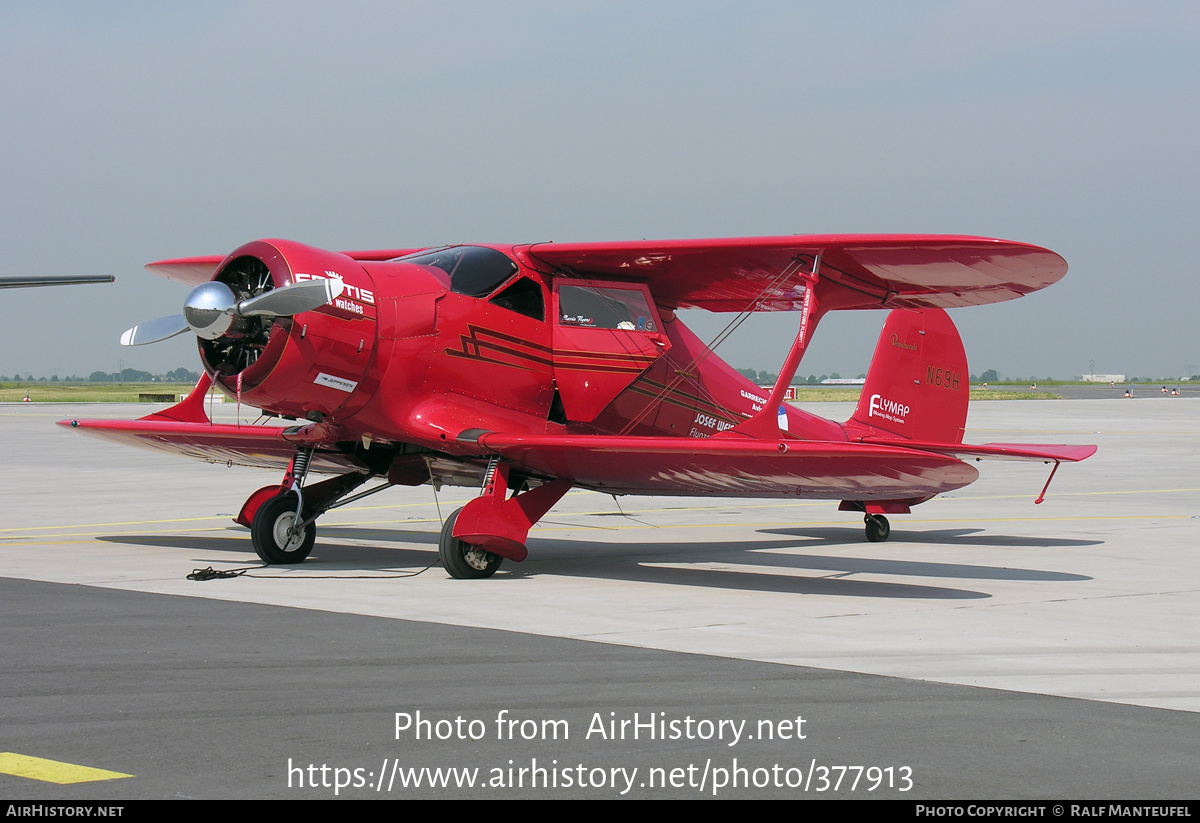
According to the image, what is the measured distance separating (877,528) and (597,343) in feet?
16.1

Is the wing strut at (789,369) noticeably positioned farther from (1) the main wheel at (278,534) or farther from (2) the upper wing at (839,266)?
(1) the main wheel at (278,534)

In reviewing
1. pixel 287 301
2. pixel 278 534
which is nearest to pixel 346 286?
pixel 287 301

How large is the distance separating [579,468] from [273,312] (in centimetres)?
300

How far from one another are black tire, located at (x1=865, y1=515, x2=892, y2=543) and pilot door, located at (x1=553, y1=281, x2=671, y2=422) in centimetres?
412

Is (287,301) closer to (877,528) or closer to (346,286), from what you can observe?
(346,286)

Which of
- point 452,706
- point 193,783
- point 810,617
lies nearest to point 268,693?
point 452,706

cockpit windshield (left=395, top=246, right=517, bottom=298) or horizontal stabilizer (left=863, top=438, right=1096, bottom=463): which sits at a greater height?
cockpit windshield (left=395, top=246, right=517, bottom=298)

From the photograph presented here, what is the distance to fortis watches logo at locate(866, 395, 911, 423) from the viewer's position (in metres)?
14.6

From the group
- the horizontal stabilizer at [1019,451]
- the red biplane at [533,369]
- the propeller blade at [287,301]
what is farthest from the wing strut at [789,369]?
the propeller blade at [287,301]

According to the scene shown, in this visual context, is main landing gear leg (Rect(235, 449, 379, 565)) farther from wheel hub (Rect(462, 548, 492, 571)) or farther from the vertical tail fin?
the vertical tail fin

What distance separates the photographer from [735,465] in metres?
9.92

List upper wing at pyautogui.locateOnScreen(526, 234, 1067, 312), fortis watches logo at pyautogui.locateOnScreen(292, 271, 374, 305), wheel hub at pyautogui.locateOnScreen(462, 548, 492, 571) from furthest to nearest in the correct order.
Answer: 1. wheel hub at pyautogui.locateOnScreen(462, 548, 492, 571)
2. upper wing at pyautogui.locateOnScreen(526, 234, 1067, 312)
3. fortis watches logo at pyautogui.locateOnScreen(292, 271, 374, 305)

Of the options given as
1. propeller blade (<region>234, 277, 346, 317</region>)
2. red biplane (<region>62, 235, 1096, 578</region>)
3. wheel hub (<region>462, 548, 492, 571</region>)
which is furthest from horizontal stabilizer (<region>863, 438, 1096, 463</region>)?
propeller blade (<region>234, 277, 346, 317</region>)
